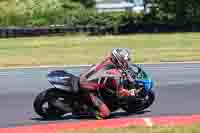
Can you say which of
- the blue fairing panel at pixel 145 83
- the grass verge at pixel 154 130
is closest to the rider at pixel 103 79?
the blue fairing panel at pixel 145 83

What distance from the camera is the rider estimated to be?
1226 cm

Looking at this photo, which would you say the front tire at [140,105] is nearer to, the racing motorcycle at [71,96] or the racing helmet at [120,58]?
the racing motorcycle at [71,96]

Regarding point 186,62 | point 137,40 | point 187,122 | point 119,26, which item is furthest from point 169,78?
point 119,26

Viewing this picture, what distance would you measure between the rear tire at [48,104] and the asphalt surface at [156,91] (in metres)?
0.17

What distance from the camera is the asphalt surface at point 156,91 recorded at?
512 inches

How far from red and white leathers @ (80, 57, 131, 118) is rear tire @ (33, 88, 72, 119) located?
51cm

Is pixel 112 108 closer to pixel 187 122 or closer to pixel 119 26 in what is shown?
pixel 187 122

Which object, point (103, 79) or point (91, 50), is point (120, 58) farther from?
point (91, 50)

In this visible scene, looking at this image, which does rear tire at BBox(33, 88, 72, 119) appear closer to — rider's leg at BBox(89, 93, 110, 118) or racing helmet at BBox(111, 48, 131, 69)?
rider's leg at BBox(89, 93, 110, 118)

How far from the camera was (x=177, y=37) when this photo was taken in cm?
4006

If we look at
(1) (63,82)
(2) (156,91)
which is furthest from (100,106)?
(2) (156,91)

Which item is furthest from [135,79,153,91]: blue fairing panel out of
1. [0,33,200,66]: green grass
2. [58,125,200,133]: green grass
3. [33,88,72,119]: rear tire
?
[0,33,200,66]: green grass

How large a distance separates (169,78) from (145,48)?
14346 mm

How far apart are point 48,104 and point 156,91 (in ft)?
15.1
